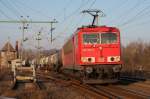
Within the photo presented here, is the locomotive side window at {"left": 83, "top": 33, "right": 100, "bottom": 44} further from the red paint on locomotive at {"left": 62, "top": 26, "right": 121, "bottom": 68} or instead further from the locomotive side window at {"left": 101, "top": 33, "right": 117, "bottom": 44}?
the locomotive side window at {"left": 101, "top": 33, "right": 117, "bottom": 44}

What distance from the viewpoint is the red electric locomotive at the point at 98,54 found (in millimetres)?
22438

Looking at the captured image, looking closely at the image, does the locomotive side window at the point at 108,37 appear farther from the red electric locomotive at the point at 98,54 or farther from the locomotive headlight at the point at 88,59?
the locomotive headlight at the point at 88,59

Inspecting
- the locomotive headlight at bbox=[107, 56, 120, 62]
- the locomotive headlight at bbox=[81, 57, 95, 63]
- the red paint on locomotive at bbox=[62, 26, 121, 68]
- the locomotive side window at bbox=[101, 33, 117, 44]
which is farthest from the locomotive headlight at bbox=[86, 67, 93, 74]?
the locomotive side window at bbox=[101, 33, 117, 44]

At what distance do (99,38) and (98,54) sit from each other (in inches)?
43.2

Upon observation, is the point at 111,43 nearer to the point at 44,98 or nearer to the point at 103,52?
the point at 103,52

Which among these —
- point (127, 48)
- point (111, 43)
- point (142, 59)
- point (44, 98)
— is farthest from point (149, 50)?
point (44, 98)

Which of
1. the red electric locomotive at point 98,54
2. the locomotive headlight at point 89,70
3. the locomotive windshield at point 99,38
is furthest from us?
the locomotive windshield at point 99,38

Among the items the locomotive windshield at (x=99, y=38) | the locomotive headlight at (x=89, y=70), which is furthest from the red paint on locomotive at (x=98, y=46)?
the locomotive headlight at (x=89, y=70)

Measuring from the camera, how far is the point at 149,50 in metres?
66.8

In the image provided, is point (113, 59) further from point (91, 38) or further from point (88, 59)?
point (91, 38)

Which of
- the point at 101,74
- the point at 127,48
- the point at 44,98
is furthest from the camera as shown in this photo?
the point at 127,48

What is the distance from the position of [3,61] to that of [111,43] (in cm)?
9512

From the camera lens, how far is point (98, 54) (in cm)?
2297

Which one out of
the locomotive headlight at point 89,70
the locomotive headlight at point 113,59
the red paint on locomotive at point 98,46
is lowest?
the locomotive headlight at point 89,70
